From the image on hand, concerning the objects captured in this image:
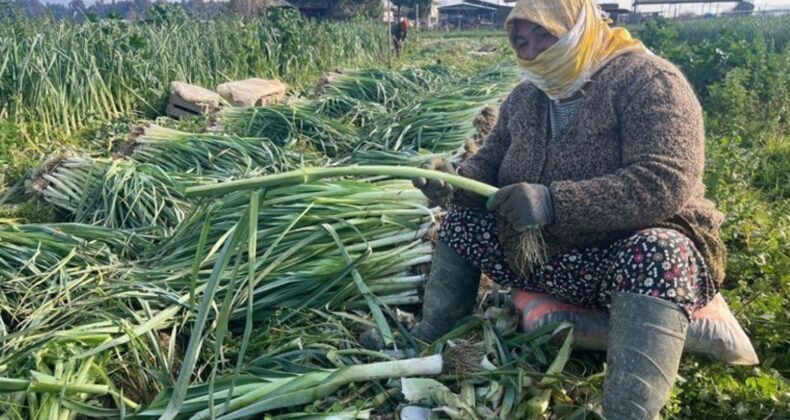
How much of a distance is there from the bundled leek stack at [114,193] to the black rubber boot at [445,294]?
4.34 feet

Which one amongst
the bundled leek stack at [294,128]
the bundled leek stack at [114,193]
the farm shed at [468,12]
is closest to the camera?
the bundled leek stack at [114,193]

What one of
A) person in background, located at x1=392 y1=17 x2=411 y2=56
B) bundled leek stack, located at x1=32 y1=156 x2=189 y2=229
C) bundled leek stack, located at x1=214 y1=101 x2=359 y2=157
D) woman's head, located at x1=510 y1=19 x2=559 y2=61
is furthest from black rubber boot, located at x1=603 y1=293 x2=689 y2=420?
person in background, located at x1=392 y1=17 x2=411 y2=56

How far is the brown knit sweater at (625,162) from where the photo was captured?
1.56m

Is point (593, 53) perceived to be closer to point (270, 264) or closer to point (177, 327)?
point (270, 264)

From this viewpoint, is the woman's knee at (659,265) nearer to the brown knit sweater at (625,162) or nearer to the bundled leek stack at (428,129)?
the brown knit sweater at (625,162)

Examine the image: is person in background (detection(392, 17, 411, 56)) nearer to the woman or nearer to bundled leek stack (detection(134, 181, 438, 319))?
bundled leek stack (detection(134, 181, 438, 319))

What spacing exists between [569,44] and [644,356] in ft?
2.56

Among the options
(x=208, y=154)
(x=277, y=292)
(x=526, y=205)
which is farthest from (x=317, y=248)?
(x=208, y=154)

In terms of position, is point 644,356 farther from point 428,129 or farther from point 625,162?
point 428,129

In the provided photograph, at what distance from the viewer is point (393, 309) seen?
7.23 ft

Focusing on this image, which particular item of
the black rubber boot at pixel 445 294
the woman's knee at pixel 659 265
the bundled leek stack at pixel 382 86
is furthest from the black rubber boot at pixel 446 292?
the bundled leek stack at pixel 382 86

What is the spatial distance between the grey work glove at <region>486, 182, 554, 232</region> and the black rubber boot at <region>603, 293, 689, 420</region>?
0.90ft

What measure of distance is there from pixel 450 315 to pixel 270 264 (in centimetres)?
61

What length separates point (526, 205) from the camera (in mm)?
1578
